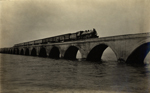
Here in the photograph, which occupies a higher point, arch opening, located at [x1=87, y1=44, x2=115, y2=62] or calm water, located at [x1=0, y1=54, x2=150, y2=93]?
arch opening, located at [x1=87, y1=44, x2=115, y2=62]

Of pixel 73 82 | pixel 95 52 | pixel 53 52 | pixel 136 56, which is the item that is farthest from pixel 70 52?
pixel 73 82

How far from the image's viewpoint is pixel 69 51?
3241 centimetres

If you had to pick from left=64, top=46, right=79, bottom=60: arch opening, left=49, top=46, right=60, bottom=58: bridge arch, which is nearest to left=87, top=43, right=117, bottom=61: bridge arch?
left=64, top=46, right=79, bottom=60: arch opening

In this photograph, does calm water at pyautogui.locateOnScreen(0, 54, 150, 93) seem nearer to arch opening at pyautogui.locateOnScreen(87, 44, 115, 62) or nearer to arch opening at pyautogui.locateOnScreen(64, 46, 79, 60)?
arch opening at pyautogui.locateOnScreen(87, 44, 115, 62)

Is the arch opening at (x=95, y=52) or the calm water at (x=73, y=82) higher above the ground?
the arch opening at (x=95, y=52)

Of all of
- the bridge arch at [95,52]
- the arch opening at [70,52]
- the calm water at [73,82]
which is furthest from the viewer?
the arch opening at [70,52]

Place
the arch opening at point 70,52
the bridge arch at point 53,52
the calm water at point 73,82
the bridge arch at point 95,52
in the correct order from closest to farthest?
the calm water at point 73,82, the bridge arch at point 95,52, the arch opening at point 70,52, the bridge arch at point 53,52

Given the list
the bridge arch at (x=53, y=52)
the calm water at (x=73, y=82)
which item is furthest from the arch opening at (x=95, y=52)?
the bridge arch at (x=53, y=52)

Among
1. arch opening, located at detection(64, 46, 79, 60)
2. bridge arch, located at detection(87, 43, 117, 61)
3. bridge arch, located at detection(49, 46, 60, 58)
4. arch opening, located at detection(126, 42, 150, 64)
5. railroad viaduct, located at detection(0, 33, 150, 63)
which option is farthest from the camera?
bridge arch, located at detection(49, 46, 60, 58)

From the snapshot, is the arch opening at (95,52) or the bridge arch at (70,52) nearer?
the arch opening at (95,52)

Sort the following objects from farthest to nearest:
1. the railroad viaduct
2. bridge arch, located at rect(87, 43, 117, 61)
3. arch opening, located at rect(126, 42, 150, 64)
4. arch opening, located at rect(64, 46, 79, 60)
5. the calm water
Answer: arch opening, located at rect(64, 46, 79, 60)
bridge arch, located at rect(87, 43, 117, 61)
arch opening, located at rect(126, 42, 150, 64)
the railroad viaduct
the calm water

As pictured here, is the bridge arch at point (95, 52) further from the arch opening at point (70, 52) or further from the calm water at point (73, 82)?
the calm water at point (73, 82)

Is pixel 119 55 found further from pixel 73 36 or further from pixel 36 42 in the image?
pixel 36 42

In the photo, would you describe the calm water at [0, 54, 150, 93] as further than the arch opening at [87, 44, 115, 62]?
No
